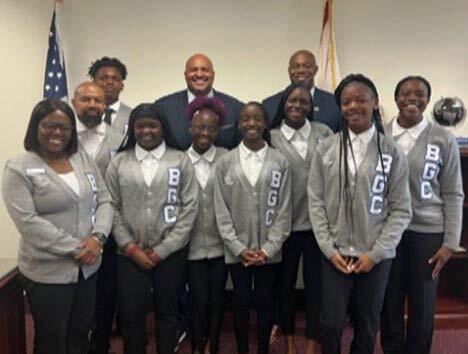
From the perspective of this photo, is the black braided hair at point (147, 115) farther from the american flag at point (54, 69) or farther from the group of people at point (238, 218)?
the american flag at point (54, 69)

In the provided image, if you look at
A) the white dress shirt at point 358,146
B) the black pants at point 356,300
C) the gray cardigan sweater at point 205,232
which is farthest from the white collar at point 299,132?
the black pants at point 356,300

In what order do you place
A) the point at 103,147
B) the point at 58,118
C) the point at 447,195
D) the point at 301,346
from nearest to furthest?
the point at 58,118
the point at 447,195
the point at 103,147
the point at 301,346

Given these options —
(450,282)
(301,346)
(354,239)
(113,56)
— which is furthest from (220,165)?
(450,282)

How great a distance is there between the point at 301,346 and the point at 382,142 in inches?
66.5

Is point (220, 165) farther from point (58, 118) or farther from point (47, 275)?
point (47, 275)

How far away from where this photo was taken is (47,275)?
2.01m

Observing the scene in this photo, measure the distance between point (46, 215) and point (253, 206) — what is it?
3.56 feet

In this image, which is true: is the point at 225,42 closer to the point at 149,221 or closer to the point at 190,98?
the point at 190,98

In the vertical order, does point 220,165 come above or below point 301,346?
above

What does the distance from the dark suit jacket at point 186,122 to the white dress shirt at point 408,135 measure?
1.03m

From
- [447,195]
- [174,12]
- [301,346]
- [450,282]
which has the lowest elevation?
[301,346]

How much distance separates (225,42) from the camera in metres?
3.79

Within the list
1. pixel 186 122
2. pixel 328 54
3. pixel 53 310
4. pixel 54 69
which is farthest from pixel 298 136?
pixel 54 69

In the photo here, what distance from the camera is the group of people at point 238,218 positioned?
204 cm
